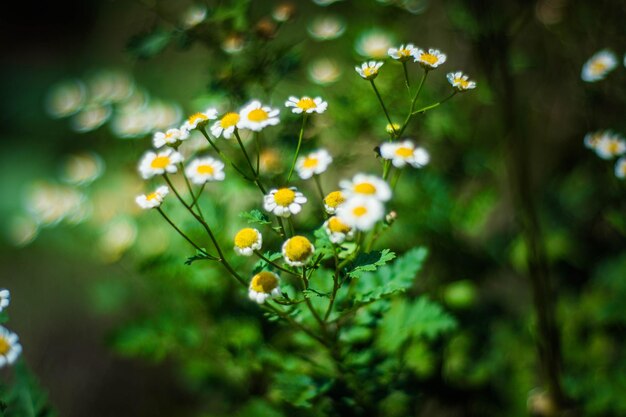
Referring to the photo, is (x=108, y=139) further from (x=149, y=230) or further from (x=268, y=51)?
(x=268, y=51)

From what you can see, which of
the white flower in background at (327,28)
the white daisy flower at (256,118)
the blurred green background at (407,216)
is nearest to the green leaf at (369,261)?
the white daisy flower at (256,118)

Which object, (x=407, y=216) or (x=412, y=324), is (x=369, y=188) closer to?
(x=412, y=324)

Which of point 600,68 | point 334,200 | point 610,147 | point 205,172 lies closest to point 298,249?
point 334,200

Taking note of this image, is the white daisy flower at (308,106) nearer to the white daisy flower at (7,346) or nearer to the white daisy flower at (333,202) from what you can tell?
the white daisy flower at (333,202)

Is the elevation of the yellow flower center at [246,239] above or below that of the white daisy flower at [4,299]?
above

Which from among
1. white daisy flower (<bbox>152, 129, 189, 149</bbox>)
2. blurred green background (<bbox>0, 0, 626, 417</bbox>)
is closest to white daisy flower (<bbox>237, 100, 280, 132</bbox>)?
white daisy flower (<bbox>152, 129, 189, 149</bbox>)

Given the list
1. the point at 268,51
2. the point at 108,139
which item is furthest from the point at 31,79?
the point at 268,51
